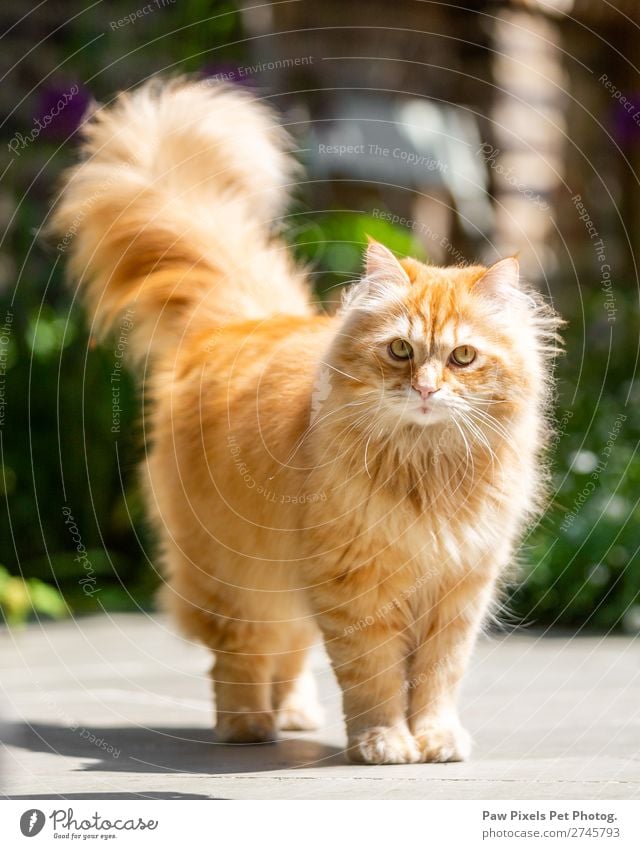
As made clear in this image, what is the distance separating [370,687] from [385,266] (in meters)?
1.13

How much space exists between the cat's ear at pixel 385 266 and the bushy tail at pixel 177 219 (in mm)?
916

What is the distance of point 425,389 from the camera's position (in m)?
2.89

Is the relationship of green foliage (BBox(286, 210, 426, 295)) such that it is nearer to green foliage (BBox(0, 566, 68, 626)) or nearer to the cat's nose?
green foliage (BBox(0, 566, 68, 626))

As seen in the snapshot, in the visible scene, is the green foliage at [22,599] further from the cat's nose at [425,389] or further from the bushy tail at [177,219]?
the cat's nose at [425,389]

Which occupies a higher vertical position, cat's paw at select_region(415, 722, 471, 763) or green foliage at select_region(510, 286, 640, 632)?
green foliage at select_region(510, 286, 640, 632)

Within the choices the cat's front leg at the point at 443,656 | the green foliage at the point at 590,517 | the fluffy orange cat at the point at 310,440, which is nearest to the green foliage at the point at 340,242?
the green foliage at the point at 590,517

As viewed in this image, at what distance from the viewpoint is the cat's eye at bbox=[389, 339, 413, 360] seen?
300cm

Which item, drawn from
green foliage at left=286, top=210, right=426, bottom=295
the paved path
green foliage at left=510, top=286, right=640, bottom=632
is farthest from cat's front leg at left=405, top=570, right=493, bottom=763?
green foliage at left=286, top=210, right=426, bottom=295

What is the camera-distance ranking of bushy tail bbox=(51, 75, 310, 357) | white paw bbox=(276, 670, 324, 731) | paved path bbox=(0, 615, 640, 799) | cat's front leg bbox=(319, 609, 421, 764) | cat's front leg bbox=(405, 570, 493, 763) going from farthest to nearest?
bushy tail bbox=(51, 75, 310, 357), white paw bbox=(276, 670, 324, 731), cat's front leg bbox=(405, 570, 493, 763), cat's front leg bbox=(319, 609, 421, 764), paved path bbox=(0, 615, 640, 799)

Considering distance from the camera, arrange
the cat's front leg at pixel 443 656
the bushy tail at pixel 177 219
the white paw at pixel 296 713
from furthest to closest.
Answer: the bushy tail at pixel 177 219 → the white paw at pixel 296 713 → the cat's front leg at pixel 443 656

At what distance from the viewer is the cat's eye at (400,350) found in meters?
3.00

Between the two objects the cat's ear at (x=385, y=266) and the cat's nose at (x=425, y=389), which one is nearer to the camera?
the cat's nose at (x=425, y=389)
